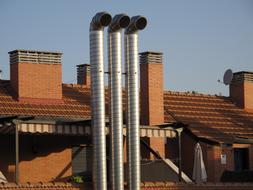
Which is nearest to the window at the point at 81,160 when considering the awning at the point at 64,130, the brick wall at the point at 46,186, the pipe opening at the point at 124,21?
the awning at the point at 64,130

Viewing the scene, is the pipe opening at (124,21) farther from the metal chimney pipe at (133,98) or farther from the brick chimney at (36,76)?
the brick chimney at (36,76)

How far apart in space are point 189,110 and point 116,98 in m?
11.0

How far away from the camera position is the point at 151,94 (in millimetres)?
31906

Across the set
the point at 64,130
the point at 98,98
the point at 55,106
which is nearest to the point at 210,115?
the point at 55,106

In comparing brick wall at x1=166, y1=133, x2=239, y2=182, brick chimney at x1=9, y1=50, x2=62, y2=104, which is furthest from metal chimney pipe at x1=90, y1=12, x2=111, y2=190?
brick wall at x1=166, y1=133, x2=239, y2=182

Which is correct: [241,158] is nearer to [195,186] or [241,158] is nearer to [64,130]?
[195,186]

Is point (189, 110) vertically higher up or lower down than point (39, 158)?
higher up

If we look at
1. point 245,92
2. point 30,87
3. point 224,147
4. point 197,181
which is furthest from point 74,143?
point 245,92

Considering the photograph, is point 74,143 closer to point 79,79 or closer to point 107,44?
point 107,44

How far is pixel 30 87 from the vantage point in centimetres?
2873

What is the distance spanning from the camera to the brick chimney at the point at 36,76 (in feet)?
94.0

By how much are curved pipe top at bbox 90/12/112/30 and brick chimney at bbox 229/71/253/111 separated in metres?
15.8

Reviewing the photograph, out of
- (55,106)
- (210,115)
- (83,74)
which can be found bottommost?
(210,115)

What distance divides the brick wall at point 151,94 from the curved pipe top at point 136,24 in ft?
22.5
